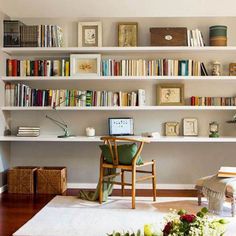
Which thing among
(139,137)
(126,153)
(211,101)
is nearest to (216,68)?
(211,101)

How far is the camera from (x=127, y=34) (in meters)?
5.92

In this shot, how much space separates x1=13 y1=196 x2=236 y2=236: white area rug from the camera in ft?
12.8

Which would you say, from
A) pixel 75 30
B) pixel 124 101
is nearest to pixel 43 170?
pixel 124 101

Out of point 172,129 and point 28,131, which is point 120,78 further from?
point 28,131

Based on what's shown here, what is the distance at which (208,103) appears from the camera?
588cm

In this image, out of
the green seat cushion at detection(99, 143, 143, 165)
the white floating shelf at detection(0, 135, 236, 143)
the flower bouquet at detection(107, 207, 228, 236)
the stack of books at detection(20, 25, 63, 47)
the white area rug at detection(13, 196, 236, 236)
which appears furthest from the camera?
the stack of books at detection(20, 25, 63, 47)

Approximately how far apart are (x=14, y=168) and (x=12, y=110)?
31.7 inches

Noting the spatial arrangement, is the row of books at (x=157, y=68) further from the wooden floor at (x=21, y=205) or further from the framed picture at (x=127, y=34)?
the wooden floor at (x=21, y=205)

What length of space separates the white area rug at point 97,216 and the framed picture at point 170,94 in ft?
4.44

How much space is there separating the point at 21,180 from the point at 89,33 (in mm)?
2127

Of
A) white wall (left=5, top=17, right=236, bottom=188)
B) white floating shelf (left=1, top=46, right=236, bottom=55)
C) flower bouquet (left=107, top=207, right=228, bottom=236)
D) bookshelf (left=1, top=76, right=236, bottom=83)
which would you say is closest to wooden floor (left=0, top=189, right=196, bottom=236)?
white wall (left=5, top=17, right=236, bottom=188)

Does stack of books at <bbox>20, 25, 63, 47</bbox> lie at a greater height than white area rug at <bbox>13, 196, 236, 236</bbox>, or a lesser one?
greater

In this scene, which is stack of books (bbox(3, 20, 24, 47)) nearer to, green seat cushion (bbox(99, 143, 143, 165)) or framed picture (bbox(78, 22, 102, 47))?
framed picture (bbox(78, 22, 102, 47))

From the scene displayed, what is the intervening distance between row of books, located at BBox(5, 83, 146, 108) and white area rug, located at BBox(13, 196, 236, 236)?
1281mm
